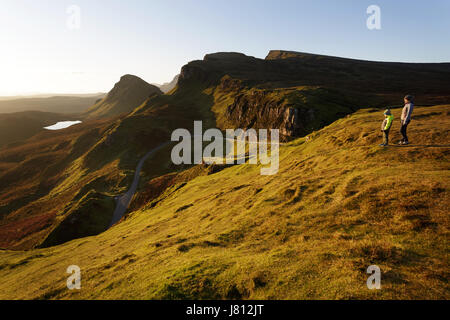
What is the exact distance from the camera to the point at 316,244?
13.0 m

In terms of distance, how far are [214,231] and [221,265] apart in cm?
678

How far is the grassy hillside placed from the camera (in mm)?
10086

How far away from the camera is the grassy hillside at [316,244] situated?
10086mm

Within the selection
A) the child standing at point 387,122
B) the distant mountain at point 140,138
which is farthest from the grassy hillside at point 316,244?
the distant mountain at point 140,138

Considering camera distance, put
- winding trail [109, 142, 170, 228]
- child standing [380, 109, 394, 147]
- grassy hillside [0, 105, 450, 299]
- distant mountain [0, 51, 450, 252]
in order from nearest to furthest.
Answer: grassy hillside [0, 105, 450, 299], child standing [380, 109, 394, 147], winding trail [109, 142, 170, 228], distant mountain [0, 51, 450, 252]

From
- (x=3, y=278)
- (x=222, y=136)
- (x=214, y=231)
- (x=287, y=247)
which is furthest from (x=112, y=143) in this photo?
(x=287, y=247)

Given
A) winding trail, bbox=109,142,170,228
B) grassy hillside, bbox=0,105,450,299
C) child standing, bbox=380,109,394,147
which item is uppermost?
Result: child standing, bbox=380,109,394,147

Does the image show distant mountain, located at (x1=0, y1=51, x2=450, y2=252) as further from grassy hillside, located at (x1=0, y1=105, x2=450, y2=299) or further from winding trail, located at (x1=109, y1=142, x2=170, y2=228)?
grassy hillside, located at (x1=0, y1=105, x2=450, y2=299)

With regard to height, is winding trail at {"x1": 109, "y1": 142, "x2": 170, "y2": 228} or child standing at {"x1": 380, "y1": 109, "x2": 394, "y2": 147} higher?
child standing at {"x1": 380, "y1": 109, "x2": 394, "y2": 147}

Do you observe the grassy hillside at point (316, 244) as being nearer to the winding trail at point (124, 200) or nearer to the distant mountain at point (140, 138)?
the distant mountain at point (140, 138)

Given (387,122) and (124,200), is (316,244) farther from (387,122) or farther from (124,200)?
(124,200)

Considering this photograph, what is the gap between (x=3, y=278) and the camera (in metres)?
29.0

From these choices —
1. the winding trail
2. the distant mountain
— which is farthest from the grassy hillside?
the winding trail
